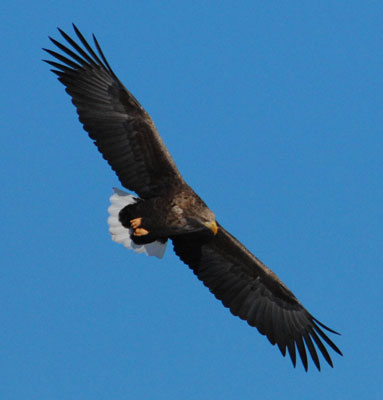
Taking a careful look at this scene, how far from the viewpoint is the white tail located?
11.4 meters

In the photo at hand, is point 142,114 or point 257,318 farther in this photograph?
point 257,318

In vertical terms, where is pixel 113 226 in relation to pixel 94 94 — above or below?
below

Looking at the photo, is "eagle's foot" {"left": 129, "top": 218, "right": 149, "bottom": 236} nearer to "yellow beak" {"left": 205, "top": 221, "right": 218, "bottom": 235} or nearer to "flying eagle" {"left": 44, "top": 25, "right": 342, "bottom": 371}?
"flying eagle" {"left": 44, "top": 25, "right": 342, "bottom": 371}

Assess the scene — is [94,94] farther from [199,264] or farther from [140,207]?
[199,264]

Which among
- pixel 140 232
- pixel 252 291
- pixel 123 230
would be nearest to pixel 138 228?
pixel 140 232

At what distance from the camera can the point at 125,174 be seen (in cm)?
1123

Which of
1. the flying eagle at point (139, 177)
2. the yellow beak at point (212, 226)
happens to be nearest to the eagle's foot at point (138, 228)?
the flying eagle at point (139, 177)

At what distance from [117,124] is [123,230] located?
1294 millimetres

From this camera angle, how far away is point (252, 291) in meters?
12.1

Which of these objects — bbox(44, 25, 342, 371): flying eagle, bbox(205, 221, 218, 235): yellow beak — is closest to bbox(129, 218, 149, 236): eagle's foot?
bbox(44, 25, 342, 371): flying eagle

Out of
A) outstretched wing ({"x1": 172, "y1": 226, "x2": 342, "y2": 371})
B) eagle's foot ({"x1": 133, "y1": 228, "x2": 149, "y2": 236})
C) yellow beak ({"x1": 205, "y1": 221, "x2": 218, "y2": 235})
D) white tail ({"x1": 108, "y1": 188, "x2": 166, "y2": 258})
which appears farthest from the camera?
outstretched wing ({"x1": 172, "y1": 226, "x2": 342, "y2": 371})

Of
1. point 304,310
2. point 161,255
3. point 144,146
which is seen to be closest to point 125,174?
point 144,146

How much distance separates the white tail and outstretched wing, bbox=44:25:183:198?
178mm

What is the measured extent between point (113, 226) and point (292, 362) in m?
2.86
